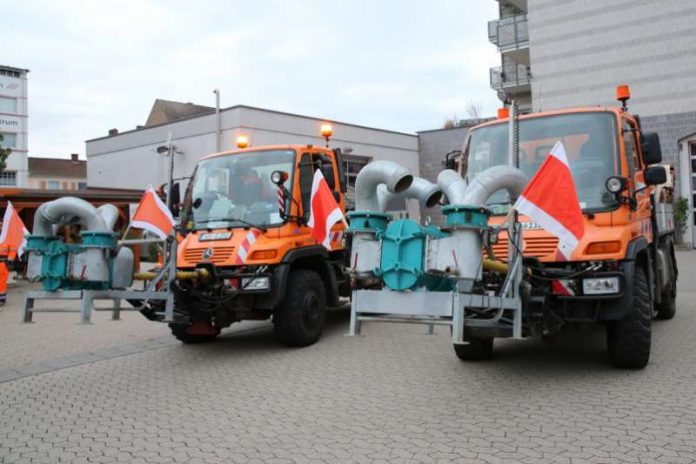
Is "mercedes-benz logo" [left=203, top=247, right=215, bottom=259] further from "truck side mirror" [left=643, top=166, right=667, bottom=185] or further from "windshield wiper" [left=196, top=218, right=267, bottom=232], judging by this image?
"truck side mirror" [left=643, top=166, right=667, bottom=185]

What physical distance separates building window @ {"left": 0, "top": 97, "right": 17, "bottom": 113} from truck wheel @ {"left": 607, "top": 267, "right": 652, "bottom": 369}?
7399cm

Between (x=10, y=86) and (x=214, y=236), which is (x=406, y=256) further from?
(x=10, y=86)

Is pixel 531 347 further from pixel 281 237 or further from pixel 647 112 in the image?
pixel 647 112

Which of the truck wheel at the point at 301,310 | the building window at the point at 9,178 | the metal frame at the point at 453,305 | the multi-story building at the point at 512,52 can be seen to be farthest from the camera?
the building window at the point at 9,178

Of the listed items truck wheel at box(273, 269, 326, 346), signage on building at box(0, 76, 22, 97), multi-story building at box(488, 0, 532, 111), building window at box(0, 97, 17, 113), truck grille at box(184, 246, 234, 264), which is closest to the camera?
truck grille at box(184, 246, 234, 264)

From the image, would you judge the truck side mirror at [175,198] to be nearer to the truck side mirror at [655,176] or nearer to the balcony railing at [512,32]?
the truck side mirror at [655,176]

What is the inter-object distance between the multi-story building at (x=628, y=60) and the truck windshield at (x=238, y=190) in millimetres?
13846

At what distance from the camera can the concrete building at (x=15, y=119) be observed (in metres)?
66.9

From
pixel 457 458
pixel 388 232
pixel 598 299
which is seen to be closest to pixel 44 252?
pixel 388 232

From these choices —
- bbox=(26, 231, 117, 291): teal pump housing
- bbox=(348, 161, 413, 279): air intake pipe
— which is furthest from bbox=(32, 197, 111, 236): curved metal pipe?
bbox=(348, 161, 413, 279): air intake pipe

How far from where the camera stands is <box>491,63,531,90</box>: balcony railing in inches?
1174

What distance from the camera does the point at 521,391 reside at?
5734 millimetres

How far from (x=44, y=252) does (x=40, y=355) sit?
8.85ft

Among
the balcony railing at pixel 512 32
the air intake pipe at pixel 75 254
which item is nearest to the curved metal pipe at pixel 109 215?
the air intake pipe at pixel 75 254
